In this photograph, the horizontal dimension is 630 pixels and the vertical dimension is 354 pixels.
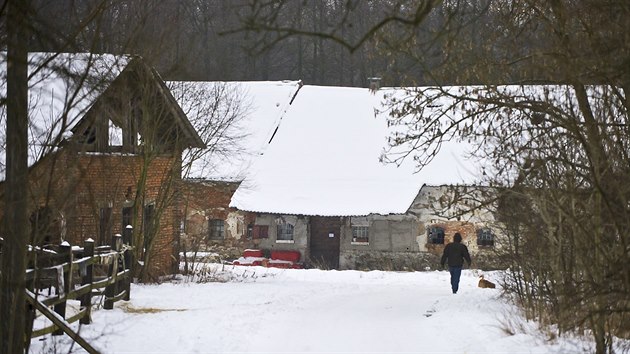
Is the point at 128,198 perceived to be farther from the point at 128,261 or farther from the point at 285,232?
the point at 285,232

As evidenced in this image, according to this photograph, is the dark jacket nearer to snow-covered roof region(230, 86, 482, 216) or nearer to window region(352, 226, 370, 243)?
snow-covered roof region(230, 86, 482, 216)

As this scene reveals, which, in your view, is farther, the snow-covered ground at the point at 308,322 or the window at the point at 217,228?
the window at the point at 217,228

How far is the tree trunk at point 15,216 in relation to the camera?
268 inches

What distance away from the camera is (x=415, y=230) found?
36844 millimetres

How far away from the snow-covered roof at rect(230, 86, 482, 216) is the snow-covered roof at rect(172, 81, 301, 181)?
24.1 inches

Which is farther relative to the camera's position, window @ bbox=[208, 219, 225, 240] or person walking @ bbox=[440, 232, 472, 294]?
window @ bbox=[208, 219, 225, 240]

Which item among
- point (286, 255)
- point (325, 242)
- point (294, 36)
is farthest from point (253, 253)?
point (294, 36)

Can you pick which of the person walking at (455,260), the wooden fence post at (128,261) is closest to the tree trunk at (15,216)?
the wooden fence post at (128,261)

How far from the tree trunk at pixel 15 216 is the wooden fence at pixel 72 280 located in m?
1.88

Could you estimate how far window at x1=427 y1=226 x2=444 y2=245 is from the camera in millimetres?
36969

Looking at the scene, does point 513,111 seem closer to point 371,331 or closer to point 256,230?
point 371,331

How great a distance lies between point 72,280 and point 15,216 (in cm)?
691

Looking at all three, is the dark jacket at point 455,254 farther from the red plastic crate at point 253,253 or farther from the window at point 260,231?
the window at point 260,231

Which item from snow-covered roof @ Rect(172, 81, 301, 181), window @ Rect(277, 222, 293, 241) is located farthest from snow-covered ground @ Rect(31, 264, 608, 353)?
window @ Rect(277, 222, 293, 241)
